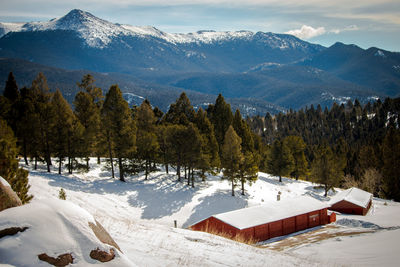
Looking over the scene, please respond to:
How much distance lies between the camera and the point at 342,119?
436ft

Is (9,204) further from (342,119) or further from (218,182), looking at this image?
(342,119)

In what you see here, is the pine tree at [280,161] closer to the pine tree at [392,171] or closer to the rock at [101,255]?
the pine tree at [392,171]

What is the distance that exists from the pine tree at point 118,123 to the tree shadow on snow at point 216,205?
11.0 metres

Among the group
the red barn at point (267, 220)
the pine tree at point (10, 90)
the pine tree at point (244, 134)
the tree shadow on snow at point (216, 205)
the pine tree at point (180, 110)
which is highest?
the pine tree at point (10, 90)

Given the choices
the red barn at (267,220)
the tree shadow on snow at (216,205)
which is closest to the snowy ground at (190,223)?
the tree shadow on snow at (216,205)

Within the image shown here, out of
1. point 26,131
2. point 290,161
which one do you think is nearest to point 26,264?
point 26,131

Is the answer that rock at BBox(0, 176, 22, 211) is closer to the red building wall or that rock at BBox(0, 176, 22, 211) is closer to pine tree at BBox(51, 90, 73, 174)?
the red building wall

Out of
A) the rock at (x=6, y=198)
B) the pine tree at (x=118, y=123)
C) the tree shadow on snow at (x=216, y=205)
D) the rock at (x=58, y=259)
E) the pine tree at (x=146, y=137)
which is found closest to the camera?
the rock at (x=58, y=259)

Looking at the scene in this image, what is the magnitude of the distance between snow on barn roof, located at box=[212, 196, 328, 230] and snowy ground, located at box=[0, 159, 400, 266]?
2414 millimetres

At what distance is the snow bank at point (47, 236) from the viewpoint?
21.0 ft

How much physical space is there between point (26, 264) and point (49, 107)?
97.5ft

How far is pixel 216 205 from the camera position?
1431 inches

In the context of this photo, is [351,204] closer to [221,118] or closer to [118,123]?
[221,118]

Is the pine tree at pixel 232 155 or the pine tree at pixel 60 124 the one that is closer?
the pine tree at pixel 60 124
